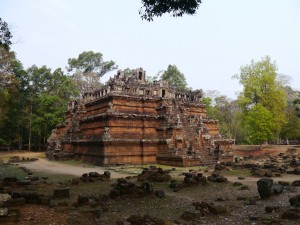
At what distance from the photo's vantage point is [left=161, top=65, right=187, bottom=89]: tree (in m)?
64.2

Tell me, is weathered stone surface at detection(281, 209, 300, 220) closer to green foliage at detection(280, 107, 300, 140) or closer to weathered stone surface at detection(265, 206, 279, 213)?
weathered stone surface at detection(265, 206, 279, 213)

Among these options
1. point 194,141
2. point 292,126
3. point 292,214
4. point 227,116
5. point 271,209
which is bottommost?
point 271,209

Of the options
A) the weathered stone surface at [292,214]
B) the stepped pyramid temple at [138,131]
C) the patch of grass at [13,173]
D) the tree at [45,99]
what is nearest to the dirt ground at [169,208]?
the weathered stone surface at [292,214]

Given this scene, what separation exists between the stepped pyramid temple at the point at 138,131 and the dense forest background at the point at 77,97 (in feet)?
26.8

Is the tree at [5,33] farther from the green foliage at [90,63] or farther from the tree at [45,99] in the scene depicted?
the green foliage at [90,63]

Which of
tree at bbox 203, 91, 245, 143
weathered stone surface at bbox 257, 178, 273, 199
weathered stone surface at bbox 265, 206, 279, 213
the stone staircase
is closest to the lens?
weathered stone surface at bbox 265, 206, 279, 213

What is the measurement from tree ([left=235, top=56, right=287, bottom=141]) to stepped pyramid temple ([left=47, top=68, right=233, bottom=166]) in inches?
526

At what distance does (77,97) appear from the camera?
55.2 metres

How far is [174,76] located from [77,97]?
77.6 feet

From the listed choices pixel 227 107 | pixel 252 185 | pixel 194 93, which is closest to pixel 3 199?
pixel 252 185

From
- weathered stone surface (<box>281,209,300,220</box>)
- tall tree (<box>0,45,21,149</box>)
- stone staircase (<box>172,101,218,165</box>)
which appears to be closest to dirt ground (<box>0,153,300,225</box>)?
weathered stone surface (<box>281,209,300,220</box>)

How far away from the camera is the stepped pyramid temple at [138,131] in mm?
27797

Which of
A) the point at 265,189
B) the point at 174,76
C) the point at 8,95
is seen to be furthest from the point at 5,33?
the point at 174,76

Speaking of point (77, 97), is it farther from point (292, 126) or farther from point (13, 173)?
point (292, 126)
